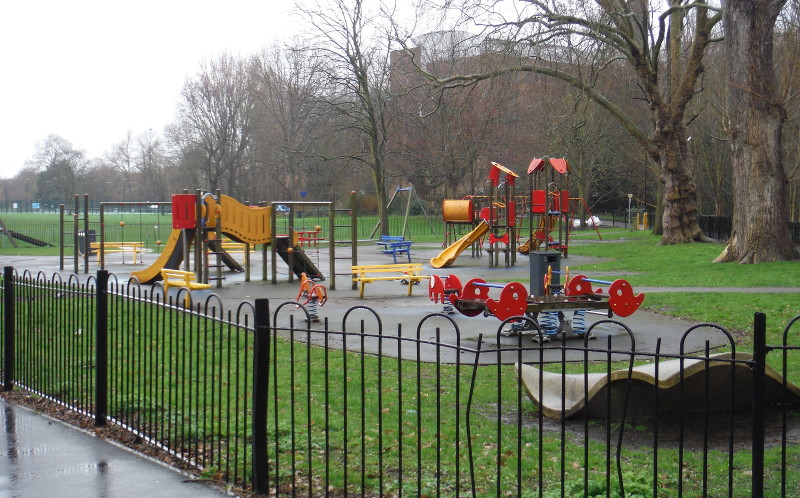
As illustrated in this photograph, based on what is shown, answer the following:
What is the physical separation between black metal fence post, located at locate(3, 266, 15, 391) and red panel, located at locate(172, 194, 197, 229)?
9.44m

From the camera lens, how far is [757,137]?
73.5 ft

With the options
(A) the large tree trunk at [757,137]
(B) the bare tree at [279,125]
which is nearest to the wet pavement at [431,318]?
(A) the large tree trunk at [757,137]

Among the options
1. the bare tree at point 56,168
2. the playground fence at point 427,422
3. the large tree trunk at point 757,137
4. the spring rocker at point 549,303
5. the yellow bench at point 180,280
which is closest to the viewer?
the playground fence at point 427,422

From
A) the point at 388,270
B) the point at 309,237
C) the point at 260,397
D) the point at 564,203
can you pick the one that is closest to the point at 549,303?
the point at 260,397

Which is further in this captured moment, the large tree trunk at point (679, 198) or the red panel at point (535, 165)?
the large tree trunk at point (679, 198)

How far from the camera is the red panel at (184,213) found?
18391mm

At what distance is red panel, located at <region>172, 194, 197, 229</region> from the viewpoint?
18391mm

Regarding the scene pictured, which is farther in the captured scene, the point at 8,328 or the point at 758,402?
the point at 8,328

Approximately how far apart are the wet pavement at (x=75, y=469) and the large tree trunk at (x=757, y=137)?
65.0ft

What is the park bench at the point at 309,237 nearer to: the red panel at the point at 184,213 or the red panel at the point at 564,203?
the red panel at the point at 184,213

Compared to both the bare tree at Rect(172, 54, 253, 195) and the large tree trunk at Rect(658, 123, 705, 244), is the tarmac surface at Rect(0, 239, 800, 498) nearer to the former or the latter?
the large tree trunk at Rect(658, 123, 705, 244)

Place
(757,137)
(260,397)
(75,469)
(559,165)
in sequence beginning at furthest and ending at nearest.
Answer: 1. (559,165)
2. (757,137)
3. (75,469)
4. (260,397)

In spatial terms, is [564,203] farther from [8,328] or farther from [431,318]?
[8,328]

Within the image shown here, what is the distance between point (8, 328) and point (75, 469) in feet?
12.0
